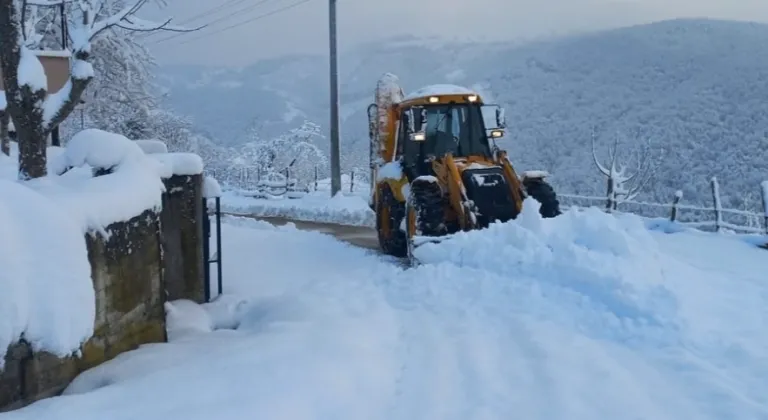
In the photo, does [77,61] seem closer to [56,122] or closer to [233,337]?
[56,122]

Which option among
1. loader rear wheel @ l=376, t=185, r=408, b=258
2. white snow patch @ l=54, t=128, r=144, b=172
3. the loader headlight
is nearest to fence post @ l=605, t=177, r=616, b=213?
loader rear wheel @ l=376, t=185, r=408, b=258

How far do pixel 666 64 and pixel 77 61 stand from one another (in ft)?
274

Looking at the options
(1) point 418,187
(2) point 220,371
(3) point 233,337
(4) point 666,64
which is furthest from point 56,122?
(4) point 666,64

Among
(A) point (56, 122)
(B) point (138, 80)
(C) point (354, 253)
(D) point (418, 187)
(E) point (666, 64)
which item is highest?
(E) point (666, 64)

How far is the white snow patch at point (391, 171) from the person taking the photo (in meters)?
13.2

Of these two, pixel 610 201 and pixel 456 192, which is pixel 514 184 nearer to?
pixel 456 192

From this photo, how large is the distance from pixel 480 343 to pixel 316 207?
18.9 metres

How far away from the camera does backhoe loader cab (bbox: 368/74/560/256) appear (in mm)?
11453

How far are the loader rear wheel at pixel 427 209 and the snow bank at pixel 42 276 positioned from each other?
651 cm

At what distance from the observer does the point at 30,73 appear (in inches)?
297

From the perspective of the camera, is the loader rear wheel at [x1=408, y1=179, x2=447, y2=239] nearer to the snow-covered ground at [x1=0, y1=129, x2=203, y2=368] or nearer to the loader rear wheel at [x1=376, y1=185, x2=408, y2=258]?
the loader rear wheel at [x1=376, y1=185, x2=408, y2=258]

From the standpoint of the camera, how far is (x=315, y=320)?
7.29 meters

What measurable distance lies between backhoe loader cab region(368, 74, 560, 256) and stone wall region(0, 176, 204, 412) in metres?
3.50

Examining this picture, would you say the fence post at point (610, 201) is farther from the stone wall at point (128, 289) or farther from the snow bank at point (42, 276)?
the snow bank at point (42, 276)
